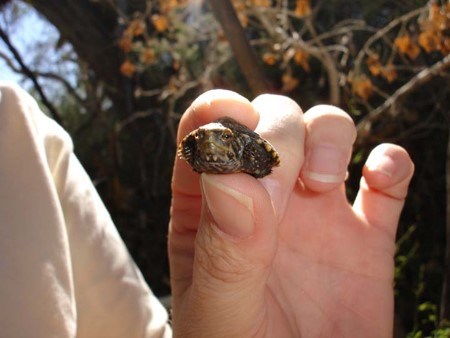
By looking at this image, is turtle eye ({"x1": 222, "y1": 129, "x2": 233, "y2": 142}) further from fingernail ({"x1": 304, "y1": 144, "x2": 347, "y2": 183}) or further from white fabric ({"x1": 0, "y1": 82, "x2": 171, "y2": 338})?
white fabric ({"x1": 0, "y1": 82, "x2": 171, "y2": 338})

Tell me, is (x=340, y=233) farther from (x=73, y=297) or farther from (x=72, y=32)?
(x=72, y=32)

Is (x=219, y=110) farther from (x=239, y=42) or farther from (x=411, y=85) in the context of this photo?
(x=411, y=85)

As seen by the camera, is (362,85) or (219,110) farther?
(362,85)

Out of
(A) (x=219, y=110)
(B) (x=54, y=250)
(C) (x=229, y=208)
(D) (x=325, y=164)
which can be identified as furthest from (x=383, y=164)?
(B) (x=54, y=250)

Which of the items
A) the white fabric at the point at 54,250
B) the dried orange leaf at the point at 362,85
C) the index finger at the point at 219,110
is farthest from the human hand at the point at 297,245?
the dried orange leaf at the point at 362,85

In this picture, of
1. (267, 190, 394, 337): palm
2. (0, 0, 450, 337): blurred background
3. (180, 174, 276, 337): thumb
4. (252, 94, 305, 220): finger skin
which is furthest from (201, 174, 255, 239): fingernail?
(0, 0, 450, 337): blurred background

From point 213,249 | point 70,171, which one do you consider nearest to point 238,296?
point 213,249

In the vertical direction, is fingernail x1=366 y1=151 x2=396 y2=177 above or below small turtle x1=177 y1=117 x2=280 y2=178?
below
